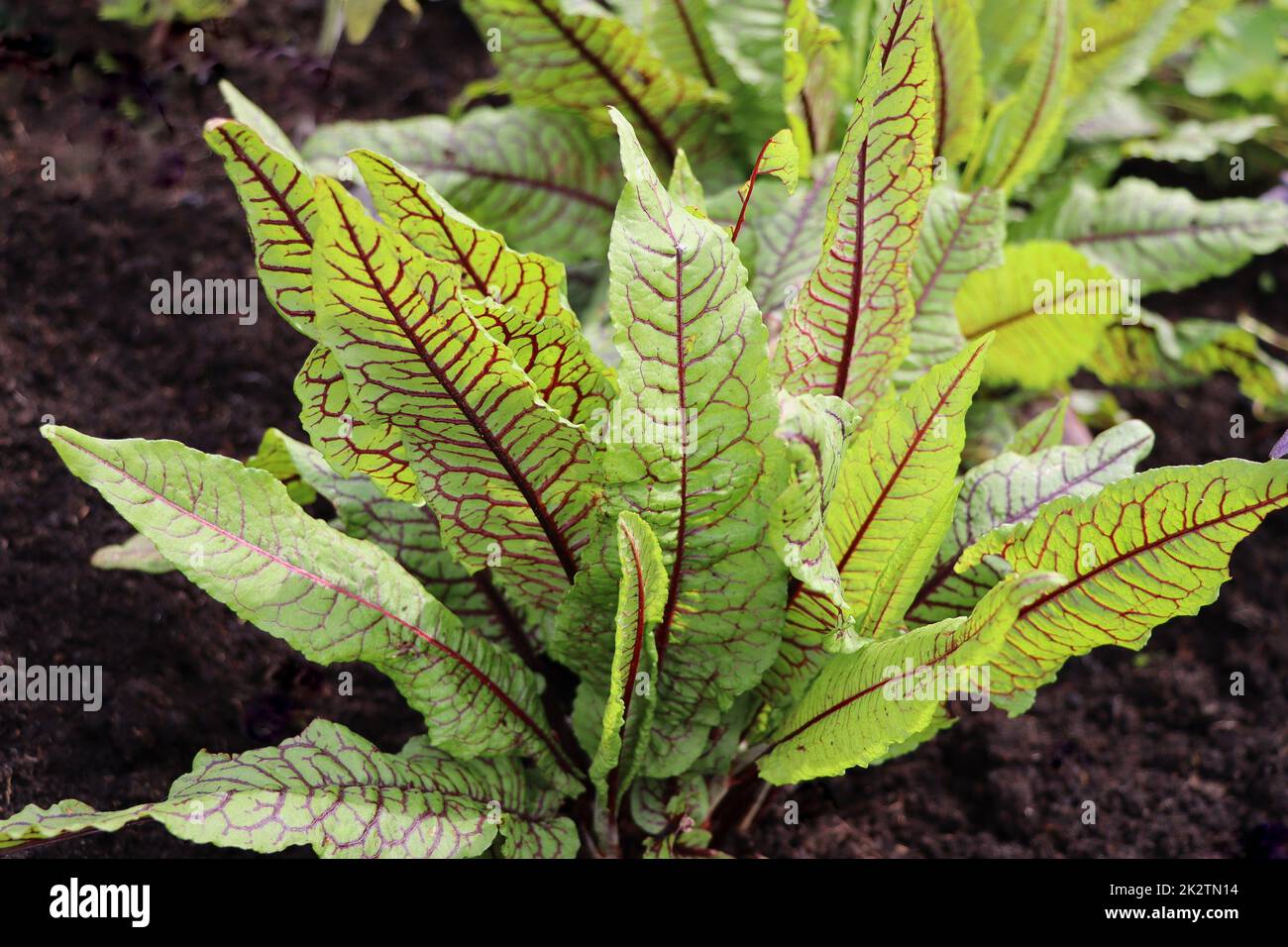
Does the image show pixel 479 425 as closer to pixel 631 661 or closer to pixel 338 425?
pixel 338 425

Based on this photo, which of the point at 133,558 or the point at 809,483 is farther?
the point at 133,558

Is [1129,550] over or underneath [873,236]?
underneath

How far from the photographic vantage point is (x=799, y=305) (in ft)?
4.78

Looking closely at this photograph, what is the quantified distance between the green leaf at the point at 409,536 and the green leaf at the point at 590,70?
0.83 meters

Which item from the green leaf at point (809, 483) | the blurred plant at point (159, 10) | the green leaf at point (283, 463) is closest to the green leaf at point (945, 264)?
the green leaf at point (809, 483)

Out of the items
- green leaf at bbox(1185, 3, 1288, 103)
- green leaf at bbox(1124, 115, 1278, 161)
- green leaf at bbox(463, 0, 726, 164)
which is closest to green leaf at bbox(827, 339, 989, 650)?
green leaf at bbox(463, 0, 726, 164)

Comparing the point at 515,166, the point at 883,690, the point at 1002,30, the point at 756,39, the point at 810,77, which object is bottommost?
the point at 883,690

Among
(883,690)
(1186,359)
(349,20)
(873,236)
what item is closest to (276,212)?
(873,236)

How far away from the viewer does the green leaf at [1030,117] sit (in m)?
1.98

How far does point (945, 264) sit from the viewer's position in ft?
5.83

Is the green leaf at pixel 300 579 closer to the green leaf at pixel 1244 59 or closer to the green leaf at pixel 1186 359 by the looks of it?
the green leaf at pixel 1186 359
